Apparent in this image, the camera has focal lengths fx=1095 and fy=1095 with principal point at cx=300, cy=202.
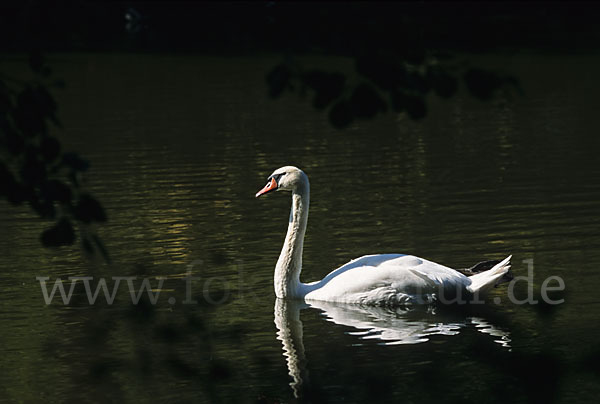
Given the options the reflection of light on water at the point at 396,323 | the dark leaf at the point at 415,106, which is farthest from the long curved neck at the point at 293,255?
the dark leaf at the point at 415,106

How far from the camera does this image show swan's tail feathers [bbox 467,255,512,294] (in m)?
8.91

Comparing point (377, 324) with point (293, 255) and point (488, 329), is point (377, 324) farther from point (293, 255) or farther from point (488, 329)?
point (293, 255)

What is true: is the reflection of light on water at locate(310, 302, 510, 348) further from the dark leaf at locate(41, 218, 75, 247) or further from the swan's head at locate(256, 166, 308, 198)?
the dark leaf at locate(41, 218, 75, 247)

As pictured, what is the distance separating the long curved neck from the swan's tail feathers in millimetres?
1575

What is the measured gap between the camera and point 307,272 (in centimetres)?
1067

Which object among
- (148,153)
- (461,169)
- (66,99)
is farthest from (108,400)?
(66,99)

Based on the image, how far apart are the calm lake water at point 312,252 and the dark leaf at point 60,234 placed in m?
0.15

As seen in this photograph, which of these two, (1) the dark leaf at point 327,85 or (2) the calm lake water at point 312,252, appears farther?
(2) the calm lake water at point 312,252

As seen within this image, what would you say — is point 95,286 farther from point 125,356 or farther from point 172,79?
point 172,79

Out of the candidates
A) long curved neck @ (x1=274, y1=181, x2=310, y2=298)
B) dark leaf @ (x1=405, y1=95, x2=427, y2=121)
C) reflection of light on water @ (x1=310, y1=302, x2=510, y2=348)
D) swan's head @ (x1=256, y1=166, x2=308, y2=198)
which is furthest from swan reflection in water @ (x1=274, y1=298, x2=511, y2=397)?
dark leaf @ (x1=405, y1=95, x2=427, y2=121)

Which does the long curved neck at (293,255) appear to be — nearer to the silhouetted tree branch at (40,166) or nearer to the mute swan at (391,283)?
the mute swan at (391,283)

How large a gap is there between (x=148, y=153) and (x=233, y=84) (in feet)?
32.4

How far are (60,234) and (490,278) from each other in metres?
6.34

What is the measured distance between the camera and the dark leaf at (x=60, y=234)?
301 centimetres
